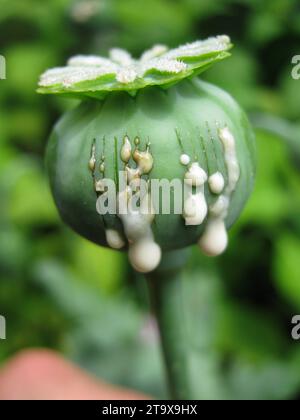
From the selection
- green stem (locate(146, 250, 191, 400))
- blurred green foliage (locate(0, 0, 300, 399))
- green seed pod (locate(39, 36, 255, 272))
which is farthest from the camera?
blurred green foliage (locate(0, 0, 300, 399))

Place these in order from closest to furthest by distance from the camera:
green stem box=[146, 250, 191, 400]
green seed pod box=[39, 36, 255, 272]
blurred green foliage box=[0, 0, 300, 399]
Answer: green seed pod box=[39, 36, 255, 272] → green stem box=[146, 250, 191, 400] → blurred green foliage box=[0, 0, 300, 399]

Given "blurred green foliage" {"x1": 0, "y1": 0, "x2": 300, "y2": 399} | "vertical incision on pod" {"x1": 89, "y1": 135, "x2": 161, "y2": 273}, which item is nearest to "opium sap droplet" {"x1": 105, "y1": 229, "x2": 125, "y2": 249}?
"vertical incision on pod" {"x1": 89, "y1": 135, "x2": 161, "y2": 273}

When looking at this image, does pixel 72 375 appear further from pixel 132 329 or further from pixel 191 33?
pixel 191 33

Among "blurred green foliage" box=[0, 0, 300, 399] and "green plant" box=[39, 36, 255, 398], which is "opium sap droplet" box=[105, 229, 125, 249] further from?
"blurred green foliage" box=[0, 0, 300, 399]

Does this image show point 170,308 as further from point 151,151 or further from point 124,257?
point 124,257

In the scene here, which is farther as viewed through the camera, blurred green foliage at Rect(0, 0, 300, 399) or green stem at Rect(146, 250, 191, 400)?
blurred green foliage at Rect(0, 0, 300, 399)

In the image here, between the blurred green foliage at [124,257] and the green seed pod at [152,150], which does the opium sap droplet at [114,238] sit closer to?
the green seed pod at [152,150]

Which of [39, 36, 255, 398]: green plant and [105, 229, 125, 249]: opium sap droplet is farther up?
[39, 36, 255, 398]: green plant
